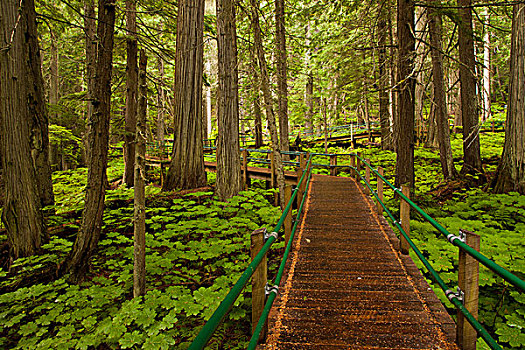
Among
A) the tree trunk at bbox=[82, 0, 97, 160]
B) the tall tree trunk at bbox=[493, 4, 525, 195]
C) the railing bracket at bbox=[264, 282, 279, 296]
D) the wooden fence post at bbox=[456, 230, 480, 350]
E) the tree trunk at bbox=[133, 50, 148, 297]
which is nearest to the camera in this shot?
the wooden fence post at bbox=[456, 230, 480, 350]

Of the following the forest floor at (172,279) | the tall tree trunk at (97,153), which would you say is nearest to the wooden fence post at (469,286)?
the forest floor at (172,279)

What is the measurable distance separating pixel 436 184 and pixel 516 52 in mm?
4835

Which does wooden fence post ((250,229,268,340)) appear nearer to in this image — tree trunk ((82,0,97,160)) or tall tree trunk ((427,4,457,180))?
tree trunk ((82,0,97,160))

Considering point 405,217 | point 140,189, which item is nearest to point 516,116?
point 405,217

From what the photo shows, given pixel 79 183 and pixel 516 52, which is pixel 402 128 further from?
pixel 79 183

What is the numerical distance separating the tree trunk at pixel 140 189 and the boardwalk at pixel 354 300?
2.27 meters

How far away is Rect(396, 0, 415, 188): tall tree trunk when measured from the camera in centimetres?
748

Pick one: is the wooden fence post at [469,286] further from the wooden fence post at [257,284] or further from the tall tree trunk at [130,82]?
the tall tree trunk at [130,82]

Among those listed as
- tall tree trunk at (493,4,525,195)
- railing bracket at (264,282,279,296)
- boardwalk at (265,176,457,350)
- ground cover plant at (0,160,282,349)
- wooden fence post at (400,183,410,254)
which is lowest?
ground cover plant at (0,160,282,349)

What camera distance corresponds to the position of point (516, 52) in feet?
24.1

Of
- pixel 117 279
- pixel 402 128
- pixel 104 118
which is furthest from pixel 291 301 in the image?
pixel 402 128

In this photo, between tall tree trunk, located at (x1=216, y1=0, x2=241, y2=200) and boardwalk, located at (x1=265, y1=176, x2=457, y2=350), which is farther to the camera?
tall tree trunk, located at (x1=216, y1=0, x2=241, y2=200)

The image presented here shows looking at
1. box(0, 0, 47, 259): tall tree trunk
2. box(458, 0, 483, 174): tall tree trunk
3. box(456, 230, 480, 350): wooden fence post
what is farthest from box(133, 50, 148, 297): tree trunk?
box(458, 0, 483, 174): tall tree trunk

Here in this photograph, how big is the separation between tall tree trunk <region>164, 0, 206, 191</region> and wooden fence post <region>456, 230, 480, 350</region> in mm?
8028
